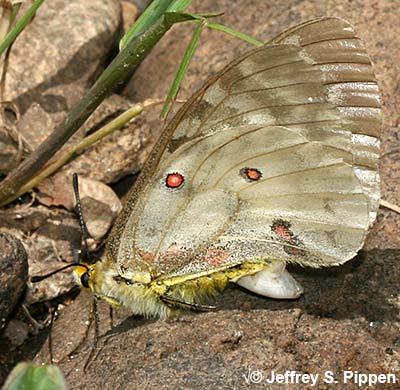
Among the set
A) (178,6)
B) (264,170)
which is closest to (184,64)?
(178,6)

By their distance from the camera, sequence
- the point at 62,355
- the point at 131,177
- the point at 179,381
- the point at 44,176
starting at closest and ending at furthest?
the point at 179,381
the point at 62,355
the point at 44,176
the point at 131,177

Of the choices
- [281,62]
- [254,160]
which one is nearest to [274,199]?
[254,160]

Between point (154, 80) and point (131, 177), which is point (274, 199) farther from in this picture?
point (154, 80)

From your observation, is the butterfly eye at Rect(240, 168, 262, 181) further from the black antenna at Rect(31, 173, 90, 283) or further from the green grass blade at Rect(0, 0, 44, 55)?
the green grass blade at Rect(0, 0, 44, 55)

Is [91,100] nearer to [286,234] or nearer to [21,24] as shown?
[21,24]

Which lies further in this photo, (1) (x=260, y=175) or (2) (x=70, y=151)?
(2) (x=70, y=151)

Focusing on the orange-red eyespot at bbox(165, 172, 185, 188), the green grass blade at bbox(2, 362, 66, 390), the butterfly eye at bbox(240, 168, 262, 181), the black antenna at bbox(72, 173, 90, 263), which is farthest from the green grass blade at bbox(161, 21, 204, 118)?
the green grass blade at bbox(2, 362, 66, 390)

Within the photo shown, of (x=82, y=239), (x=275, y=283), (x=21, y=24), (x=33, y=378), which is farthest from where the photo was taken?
(x=82, y=239)

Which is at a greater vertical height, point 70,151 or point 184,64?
point 184,64

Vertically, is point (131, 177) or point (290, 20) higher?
point (290, 20)
